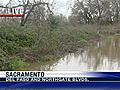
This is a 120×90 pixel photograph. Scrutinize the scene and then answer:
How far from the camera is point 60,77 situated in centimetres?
500

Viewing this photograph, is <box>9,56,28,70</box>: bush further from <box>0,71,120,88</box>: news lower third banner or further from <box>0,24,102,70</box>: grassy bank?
<box>0,71,120,88</box>: news lower third banner

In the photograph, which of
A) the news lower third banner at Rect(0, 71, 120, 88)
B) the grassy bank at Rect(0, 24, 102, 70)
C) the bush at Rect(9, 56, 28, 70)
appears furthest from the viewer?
the grassy bank at Rect(0, 24, 102, 70)

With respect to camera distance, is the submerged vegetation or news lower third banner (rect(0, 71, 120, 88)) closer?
news lower third banner (rect(0, 71, 120, 88))

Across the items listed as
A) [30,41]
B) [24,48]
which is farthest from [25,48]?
[30,41]

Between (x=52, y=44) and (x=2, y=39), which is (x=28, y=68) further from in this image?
(x=52, y=44)

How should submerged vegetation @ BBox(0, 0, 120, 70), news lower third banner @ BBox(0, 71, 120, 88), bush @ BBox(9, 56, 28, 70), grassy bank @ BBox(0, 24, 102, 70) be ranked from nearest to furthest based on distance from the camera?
news lower third banner @ BBox(0, 71, 120, 88) < bush @ BBox(9, 56, 28, 70) < grassy bank @ BBox(0, 24, 102, 70) < submerged vegetation @ BBox(0, 0, 120, 70)

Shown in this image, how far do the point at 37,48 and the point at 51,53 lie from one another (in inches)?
35.3

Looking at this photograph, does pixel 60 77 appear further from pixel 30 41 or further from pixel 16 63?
pixel 30 41

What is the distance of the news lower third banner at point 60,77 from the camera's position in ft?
16.4

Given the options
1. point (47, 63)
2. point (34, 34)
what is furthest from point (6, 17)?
point (47, 63)

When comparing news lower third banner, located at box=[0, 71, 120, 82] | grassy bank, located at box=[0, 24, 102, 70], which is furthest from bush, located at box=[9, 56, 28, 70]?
news lower third banner, located at box=[0, 71, 120, 82]

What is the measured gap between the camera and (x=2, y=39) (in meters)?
11.6

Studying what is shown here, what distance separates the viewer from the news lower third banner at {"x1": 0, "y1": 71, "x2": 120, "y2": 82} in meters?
5.00

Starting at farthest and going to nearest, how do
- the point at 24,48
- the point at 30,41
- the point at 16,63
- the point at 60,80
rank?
the point at 30,41 < the point at 24,48 < the point at 16,63 < the point at 60,80
